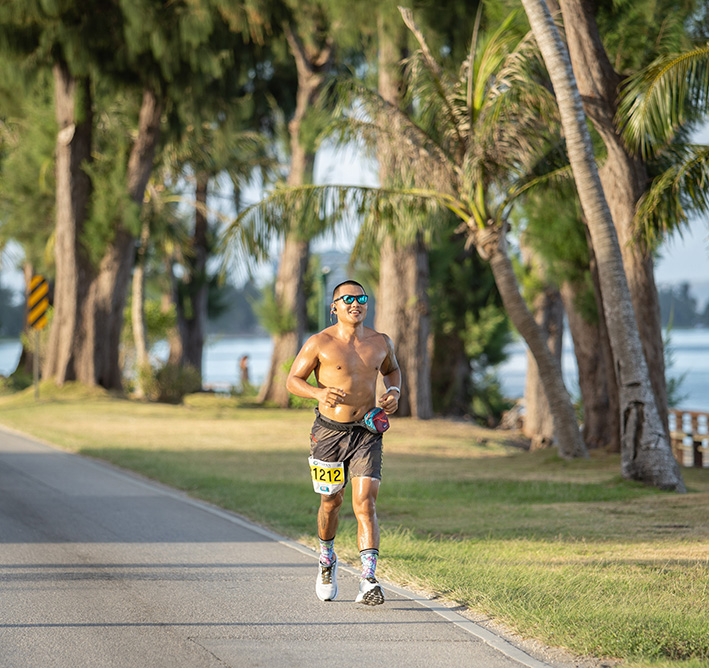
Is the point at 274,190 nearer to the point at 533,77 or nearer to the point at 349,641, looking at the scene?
the point at 533,77

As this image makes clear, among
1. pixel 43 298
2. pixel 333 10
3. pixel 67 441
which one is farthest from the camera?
pixel 43 298

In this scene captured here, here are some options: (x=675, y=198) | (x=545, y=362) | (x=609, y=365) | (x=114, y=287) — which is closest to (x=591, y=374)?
(x=545, y=362)

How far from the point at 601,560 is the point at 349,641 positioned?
3.03 m

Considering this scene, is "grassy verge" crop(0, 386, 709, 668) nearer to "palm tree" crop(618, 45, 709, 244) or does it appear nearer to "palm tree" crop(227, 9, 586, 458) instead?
"palm tree" crop(227, 9, 586, 458)

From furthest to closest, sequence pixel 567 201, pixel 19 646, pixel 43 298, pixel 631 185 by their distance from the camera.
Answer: pixel 43 298
pixel 567 201
pixel 631 185
pixel 19 646

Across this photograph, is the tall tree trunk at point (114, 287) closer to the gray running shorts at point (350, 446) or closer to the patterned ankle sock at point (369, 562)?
the gray running shorts at point (350, 446)

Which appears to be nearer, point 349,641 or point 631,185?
point 349,641

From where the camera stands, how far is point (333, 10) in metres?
22.0

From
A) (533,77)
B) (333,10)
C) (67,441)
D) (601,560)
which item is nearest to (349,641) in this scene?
(601,560)

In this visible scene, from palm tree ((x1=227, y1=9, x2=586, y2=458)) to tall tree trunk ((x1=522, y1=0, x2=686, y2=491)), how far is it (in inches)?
74.4

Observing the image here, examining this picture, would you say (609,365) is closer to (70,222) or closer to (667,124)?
(667,124)

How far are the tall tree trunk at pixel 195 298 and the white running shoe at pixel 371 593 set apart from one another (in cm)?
3216

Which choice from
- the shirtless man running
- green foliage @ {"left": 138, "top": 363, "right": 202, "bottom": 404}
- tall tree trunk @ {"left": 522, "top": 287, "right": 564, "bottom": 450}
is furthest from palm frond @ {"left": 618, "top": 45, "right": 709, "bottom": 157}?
green foliage @ {"left": 138, "top": 363, "right": 202, "bottom": 404}

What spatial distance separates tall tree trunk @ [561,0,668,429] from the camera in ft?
44.3
